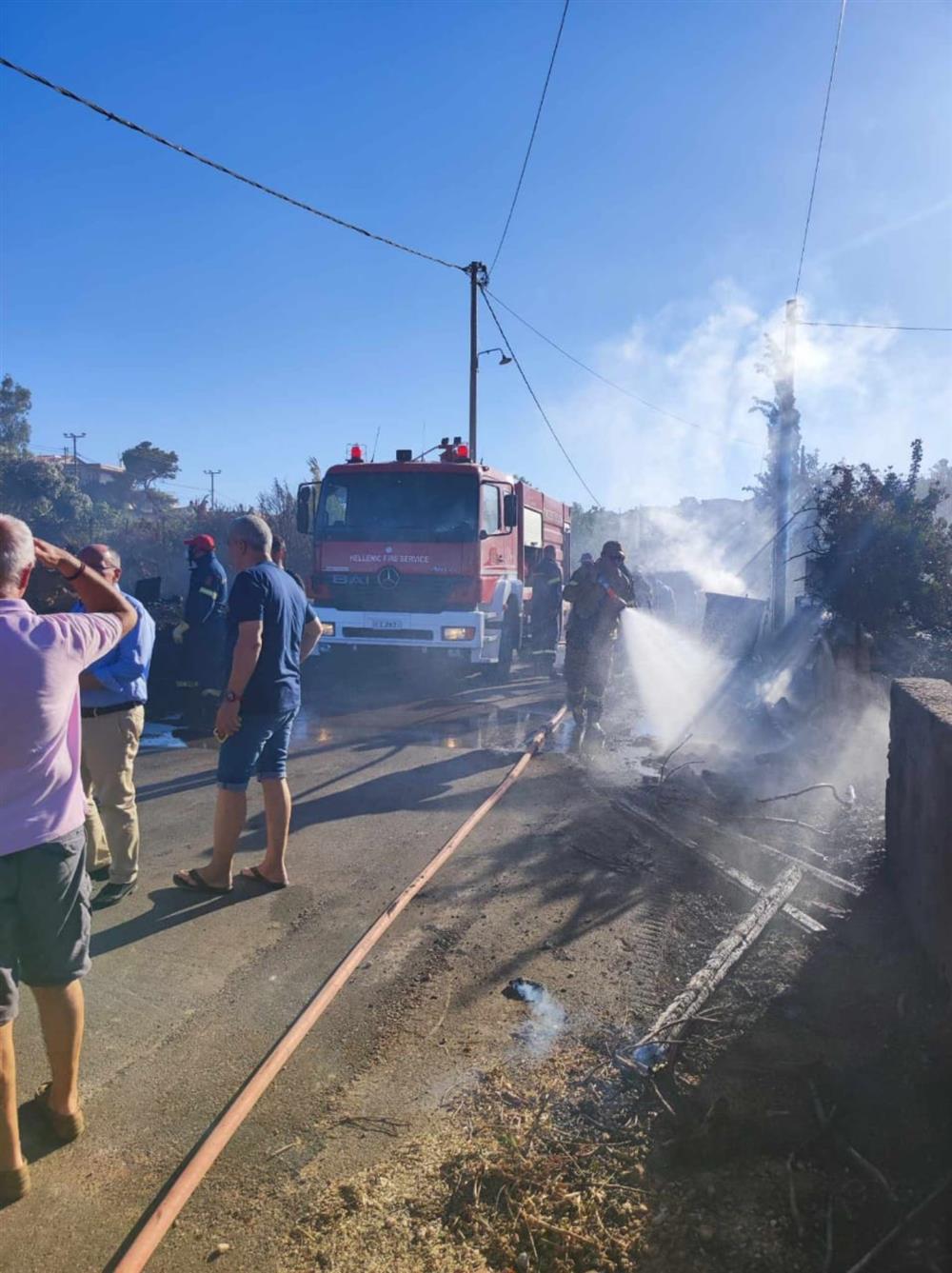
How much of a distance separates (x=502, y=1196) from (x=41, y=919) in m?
1.57

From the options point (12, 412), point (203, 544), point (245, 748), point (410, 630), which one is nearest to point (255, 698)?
point (245, 748)

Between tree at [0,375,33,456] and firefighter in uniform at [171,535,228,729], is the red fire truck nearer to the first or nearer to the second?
firefighter in uniform at [171,535,228,729]

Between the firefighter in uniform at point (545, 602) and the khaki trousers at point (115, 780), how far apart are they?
1039cm

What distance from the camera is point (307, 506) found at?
38.4 ft

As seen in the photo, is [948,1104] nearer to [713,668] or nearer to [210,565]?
→ [210,565]

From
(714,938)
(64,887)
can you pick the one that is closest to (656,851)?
(714,938)

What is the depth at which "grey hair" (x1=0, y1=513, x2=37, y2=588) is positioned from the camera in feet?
7.48

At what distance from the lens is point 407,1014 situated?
338 centimetres

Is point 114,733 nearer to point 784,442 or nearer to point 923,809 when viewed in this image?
point 923,809

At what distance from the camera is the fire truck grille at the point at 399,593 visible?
1130 centimetres

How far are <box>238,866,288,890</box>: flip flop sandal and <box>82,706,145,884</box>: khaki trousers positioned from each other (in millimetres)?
593

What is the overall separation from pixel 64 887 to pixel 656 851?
396 cm

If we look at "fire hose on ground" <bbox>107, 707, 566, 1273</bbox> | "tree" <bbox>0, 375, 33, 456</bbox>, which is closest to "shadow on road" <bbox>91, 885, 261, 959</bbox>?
"fire hose on ground" <bbox>107, 707, 566, 1273</bbox>

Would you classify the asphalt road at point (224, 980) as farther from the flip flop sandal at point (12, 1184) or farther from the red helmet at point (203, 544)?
the red helmet at point (203, 544)
